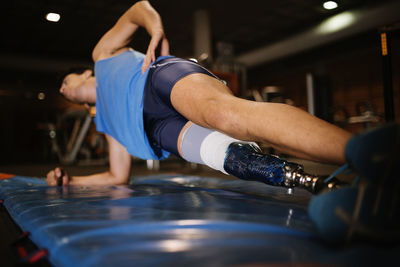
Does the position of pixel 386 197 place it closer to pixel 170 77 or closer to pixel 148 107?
pixel 170 77

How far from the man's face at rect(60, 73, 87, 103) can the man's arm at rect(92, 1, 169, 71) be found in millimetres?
199

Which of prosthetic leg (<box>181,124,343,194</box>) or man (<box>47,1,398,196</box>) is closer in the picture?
man (<box>47,1,398,196</box>)

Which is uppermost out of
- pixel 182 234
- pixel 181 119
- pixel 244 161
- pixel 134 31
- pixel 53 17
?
pixel 53 17

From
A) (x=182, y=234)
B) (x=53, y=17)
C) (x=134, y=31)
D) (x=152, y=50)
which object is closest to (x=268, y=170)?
(x=182, y=234)

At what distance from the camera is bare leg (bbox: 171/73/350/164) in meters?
0.66

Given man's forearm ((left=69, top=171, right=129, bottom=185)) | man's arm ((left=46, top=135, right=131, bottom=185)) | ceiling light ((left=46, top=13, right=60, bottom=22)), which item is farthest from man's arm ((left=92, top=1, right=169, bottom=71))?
ceiling light ((left=46, top=13, right=60, bottom=22))

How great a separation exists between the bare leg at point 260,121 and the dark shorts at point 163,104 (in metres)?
0.07

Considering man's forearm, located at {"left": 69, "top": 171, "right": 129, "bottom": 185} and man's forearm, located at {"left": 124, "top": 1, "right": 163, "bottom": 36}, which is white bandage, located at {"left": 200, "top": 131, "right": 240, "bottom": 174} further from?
man's forearm, located at {"left": 69, "top": 171, "right": 129, "bottom": 185}

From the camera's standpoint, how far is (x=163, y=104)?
127 cm

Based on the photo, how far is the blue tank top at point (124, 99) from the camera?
1.32 metres

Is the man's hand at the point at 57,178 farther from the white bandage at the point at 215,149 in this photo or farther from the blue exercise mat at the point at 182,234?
the white bandage at the point at 215,149

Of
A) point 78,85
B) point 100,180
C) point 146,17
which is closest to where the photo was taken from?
point 146,17

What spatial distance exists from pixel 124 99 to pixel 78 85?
1.49ft

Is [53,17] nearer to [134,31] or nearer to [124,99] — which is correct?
[134,31]
